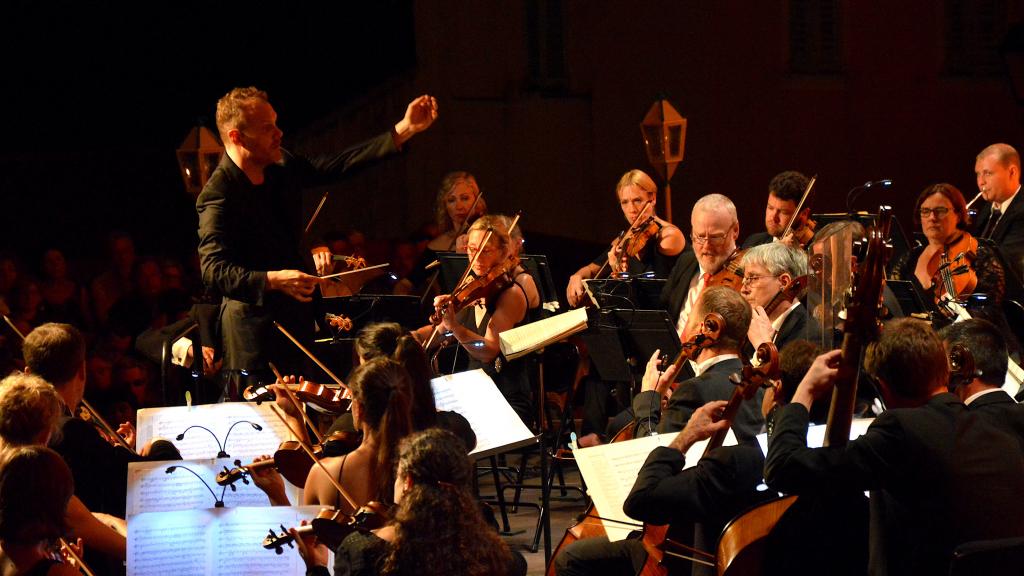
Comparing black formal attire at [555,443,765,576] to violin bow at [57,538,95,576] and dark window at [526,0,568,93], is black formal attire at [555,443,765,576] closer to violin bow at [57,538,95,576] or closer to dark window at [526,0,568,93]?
violin bow at [57,538,95,576]

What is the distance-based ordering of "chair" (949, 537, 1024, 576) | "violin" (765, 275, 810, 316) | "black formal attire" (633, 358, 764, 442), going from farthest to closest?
1. "violin" (765, 275, 810, 316)
2. "black formal attire" (633, 358, 764, 442)
3. "chair" (949, 537, 1024, 576)

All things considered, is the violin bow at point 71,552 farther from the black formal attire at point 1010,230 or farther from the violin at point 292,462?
the black formal attire at point 1010,230

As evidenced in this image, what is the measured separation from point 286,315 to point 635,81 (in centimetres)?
713

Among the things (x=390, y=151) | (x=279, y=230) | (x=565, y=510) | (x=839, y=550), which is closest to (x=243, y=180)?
(x=279, y=230)

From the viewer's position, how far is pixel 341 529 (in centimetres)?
297

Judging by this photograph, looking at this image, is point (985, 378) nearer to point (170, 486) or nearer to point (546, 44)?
point (170, 486)

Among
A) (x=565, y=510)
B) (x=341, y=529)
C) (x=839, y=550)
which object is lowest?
(x=565, y=510)

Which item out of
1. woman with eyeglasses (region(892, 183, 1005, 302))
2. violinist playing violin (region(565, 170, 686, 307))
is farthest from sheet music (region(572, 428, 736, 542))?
violinist playing violin (region(565, 170, 686, 307))

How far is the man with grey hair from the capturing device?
191 inches

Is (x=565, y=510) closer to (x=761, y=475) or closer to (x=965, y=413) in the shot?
(x=761, y=475)

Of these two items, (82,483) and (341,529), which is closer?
(341,529)

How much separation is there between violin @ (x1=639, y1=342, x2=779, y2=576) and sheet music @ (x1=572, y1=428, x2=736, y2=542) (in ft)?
0.33

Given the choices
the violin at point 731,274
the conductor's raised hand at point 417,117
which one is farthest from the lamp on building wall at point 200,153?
the violin at point 731,274

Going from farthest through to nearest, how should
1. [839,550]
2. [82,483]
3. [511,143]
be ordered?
[511,143] → [82,483] → [839,550]
